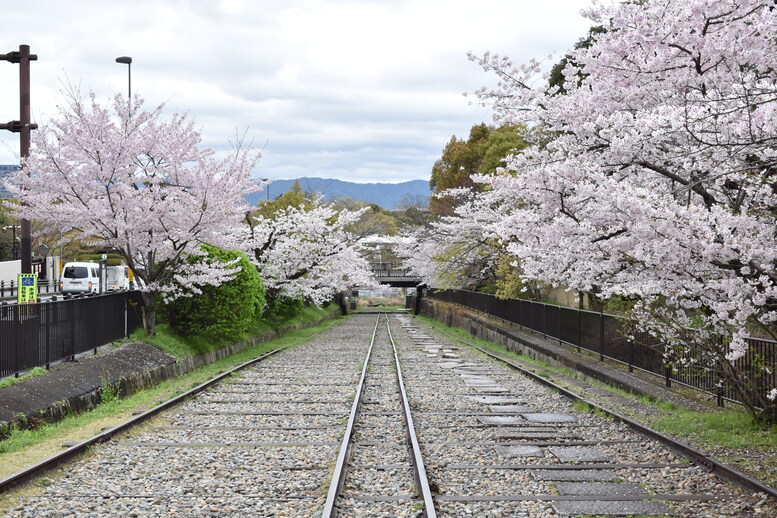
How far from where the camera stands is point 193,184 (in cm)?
1841

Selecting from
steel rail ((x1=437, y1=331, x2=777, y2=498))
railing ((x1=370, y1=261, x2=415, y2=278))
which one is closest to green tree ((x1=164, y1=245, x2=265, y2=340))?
steel rail ((x1=437, y1=331, x2=777, y2=498))

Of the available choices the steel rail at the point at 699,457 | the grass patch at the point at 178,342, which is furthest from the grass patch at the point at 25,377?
the steel rail at the point at 699,457

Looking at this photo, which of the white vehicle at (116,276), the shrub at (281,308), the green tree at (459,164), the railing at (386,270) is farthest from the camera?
the railing at (386,270)

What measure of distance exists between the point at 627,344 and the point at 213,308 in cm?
1157

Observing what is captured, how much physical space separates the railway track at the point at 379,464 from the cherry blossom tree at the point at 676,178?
6.03 feet

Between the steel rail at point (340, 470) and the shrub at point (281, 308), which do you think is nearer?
the steel rail at point (340, 470)

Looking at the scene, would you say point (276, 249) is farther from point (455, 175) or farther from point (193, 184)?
point (455, 175)

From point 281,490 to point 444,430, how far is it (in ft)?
11.8

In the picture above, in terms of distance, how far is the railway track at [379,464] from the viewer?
6316 millimetres

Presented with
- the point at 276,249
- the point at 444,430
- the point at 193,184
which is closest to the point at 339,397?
the point at 444,430

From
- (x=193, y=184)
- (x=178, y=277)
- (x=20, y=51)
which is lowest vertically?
(x=178, y=277)

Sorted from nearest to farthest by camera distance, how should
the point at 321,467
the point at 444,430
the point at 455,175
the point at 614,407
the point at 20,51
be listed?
the point at 321,467, the point at 444,430, the point at 614,407, the point at 20,51, the point at 455,175

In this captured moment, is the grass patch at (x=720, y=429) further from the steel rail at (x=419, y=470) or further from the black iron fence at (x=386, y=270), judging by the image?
the black iron fence at (x=386, y=270)

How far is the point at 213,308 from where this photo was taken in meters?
20.2
